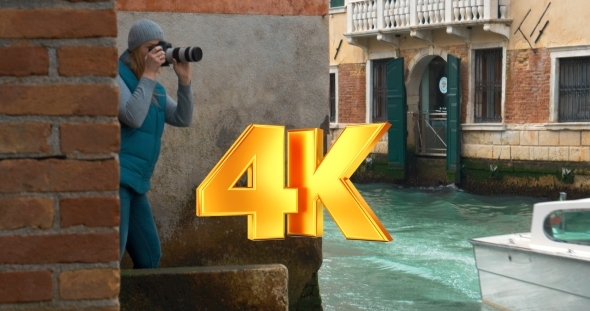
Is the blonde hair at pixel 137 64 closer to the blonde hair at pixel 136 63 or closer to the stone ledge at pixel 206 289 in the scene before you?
the blonde hair at pixel 136 63

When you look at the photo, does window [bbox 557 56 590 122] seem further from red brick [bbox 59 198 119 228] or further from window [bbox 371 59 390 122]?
red brick [bbox 59 198 119 228]

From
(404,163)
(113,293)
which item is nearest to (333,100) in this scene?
(404,163)

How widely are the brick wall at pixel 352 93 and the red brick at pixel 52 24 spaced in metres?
24.9

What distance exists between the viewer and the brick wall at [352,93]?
2711 cm

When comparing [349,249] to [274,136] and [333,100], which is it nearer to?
[274,136]

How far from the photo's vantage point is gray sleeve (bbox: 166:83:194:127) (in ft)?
14.0

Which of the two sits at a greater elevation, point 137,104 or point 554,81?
point 554,81

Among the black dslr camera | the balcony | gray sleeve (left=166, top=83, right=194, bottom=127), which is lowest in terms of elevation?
gray sleeve (left=166, top=83, right=194, bottom=127)

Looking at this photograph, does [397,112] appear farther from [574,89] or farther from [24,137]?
[24,137]

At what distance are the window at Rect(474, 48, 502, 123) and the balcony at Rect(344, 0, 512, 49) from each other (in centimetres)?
57

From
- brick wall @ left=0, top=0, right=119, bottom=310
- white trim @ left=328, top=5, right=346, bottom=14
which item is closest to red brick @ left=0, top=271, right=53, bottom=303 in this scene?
brick wall @ left=0, top=0, right=119, bottom=310

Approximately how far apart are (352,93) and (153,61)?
23.4 metres

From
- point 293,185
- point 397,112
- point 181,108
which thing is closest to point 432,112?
point 397,112

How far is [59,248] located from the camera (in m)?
2.10
